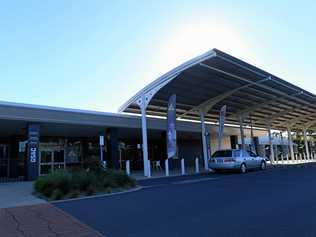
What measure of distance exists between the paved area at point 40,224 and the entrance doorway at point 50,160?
60.8 feet

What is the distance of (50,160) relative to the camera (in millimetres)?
28578

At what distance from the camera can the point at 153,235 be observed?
6.35 m

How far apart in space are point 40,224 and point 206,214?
12.9ft

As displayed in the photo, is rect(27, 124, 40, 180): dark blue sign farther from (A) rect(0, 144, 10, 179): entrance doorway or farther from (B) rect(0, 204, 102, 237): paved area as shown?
(B) rect(0, 204, 102, 237): paved area

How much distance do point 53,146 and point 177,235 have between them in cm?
2486

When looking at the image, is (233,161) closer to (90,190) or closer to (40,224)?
(90,190)

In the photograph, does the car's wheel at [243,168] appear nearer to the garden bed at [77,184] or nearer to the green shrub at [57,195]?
the garden bed at [77,184]

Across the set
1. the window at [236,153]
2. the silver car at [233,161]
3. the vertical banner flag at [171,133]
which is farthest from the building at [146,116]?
the window at [236,153]

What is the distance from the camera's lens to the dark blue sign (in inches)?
806

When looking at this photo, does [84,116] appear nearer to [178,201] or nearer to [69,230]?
[178,201]

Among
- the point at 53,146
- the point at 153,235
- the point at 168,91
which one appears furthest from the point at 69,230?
the point at 53,146

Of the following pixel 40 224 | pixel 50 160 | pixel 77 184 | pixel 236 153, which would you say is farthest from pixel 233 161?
pixel 40 224

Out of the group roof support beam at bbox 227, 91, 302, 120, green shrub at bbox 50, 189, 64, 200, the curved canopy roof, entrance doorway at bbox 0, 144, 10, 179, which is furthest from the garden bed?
roof support beam at bbox 227, 91, 302, 120

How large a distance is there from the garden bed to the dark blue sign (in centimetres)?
665
